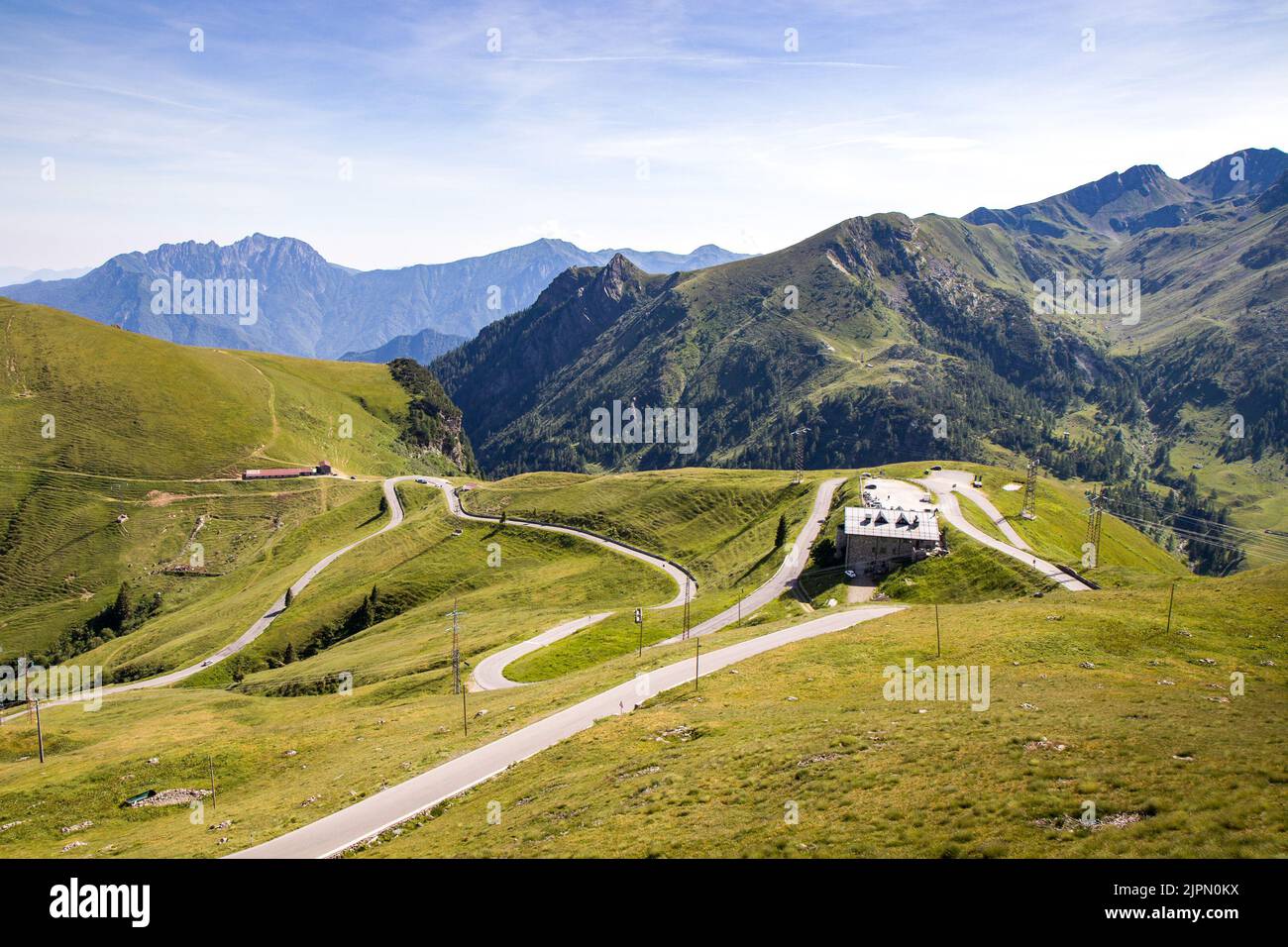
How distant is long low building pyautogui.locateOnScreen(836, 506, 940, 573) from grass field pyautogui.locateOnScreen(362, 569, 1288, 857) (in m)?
33.2

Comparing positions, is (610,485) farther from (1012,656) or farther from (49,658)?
(49,658)

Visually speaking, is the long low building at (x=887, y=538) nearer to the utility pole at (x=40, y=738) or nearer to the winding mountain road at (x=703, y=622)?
the winding mountain road at (x=703, y=622)

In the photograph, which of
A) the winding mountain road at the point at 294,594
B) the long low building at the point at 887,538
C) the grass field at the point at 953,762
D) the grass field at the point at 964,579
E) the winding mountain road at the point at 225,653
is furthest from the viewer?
the winding mountain road at the point at 294,594

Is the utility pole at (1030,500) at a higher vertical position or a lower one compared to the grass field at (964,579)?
higher

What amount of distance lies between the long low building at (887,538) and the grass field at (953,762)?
109ft

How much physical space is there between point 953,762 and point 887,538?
67.4m

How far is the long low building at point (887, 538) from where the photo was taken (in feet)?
305

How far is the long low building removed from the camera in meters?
93.0

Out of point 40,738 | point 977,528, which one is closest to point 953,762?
point 977,528

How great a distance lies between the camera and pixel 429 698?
75.4m

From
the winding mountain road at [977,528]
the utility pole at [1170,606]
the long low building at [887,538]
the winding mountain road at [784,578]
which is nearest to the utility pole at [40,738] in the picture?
the winding mountain road at [784,578]

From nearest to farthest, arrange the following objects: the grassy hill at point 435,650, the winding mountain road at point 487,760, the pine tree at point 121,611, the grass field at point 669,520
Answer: the winding mountain road at point 487,760 → the grassy hill at point 435,650 → the grass field at point 669,520 → the pine tree at point 121,611
